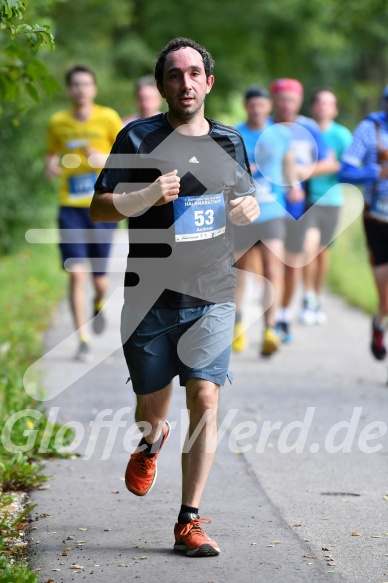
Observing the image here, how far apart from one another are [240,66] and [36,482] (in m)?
31.1

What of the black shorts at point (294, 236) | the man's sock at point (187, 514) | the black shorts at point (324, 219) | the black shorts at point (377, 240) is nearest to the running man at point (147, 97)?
the black shorts at point (294, 236)

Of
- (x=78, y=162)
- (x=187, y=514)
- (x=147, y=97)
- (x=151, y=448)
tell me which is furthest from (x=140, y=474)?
(x=147, y=97)

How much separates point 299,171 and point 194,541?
23.4 feet

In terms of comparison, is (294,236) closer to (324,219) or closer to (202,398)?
(324,219)

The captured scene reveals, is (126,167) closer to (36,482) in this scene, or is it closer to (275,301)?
(36,482)

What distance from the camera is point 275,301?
1052cm

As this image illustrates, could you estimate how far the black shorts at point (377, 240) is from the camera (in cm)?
889

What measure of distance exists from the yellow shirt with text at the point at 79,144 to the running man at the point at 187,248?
5.06 m

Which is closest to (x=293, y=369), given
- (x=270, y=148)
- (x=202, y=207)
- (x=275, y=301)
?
(x=275, y=301)

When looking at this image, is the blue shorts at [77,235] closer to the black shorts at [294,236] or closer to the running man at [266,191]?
the running man at [266,191]

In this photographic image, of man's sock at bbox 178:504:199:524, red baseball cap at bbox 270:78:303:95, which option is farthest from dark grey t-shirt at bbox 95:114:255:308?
red baseball cap at bbox 270:78:303:95

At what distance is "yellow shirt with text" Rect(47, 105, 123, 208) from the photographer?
33.0ft

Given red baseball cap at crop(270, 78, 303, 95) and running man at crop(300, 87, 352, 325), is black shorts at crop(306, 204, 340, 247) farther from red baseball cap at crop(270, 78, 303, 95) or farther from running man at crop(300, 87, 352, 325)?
Result: red baseball cap at crop(270, 78, 303, 95)

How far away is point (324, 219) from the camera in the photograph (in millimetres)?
12281
